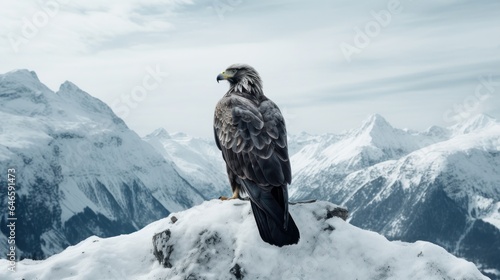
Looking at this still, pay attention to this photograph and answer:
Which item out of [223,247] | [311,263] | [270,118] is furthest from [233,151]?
[311,263]

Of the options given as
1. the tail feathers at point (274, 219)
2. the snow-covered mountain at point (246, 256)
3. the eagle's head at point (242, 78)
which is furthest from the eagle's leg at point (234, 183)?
the eagle's head at point (242, 78)

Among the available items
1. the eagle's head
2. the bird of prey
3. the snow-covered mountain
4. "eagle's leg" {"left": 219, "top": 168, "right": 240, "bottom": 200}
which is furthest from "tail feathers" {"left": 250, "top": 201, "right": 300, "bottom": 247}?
the eagle's head

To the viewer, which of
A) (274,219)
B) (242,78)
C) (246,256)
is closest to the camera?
(274,219)

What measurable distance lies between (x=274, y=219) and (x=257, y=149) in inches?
78.1

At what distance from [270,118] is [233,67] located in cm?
267

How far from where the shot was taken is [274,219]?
45.1 ft

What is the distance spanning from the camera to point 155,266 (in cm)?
1620

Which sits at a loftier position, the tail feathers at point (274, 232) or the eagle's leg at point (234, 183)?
the eagle's leg at point (234, 183)

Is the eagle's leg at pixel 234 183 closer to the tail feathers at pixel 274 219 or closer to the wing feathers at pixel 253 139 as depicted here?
the wing feathers at pixel 253 139

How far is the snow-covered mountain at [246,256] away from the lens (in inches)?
566

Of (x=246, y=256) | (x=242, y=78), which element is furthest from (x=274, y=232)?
(x=242, y=78)

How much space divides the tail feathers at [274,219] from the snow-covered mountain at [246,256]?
0.86 m

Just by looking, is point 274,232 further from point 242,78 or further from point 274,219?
point 242,78

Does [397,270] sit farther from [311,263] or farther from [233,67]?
[233,67]
